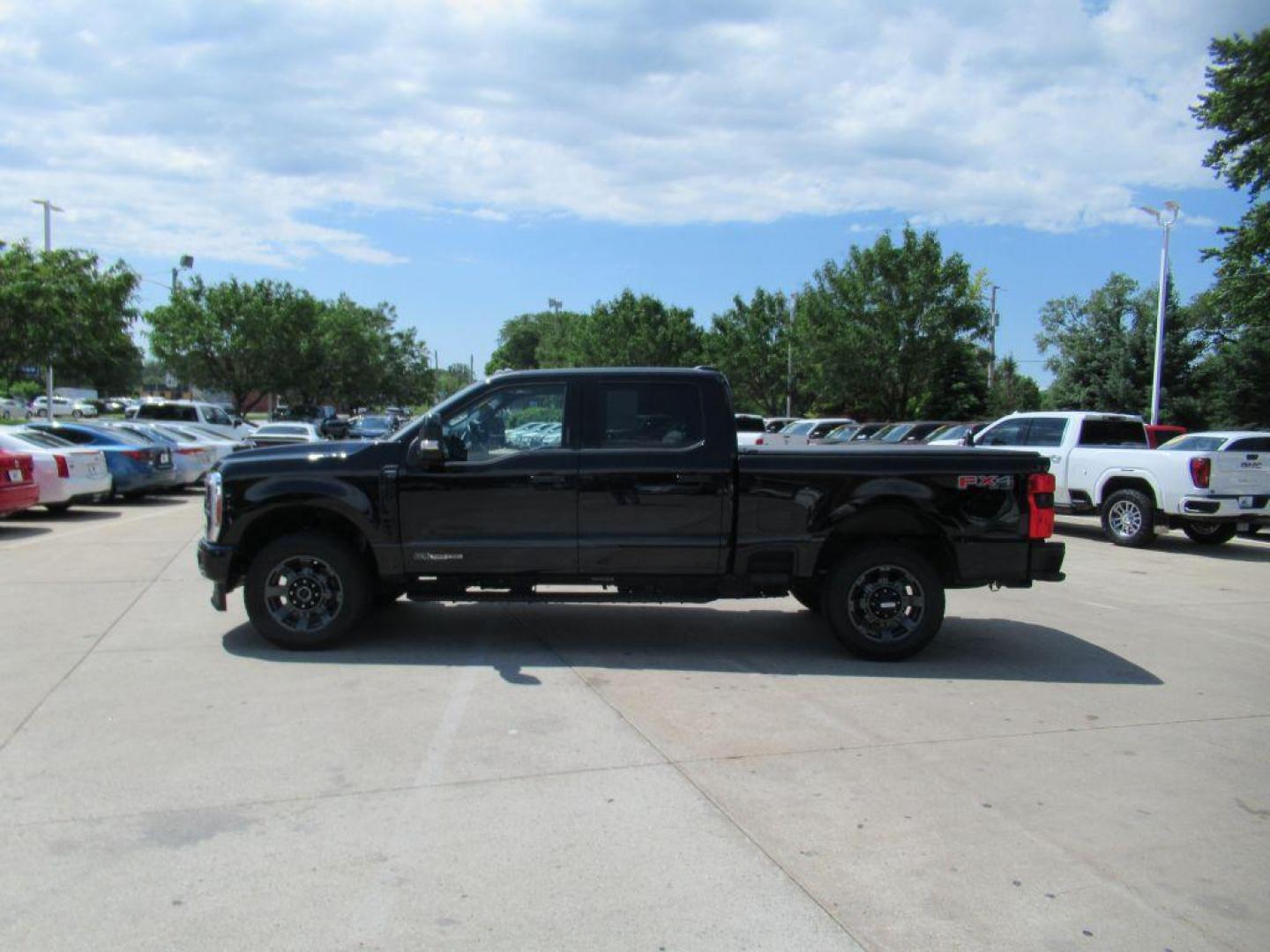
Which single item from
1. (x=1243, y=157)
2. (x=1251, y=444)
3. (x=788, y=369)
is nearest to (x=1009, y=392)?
(x=788, y=369)

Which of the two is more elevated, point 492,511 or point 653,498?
point 653,498

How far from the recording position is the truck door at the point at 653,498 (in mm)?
6855

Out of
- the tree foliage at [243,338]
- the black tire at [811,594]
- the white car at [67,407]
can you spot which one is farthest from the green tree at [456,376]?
the black tire at [811,594]

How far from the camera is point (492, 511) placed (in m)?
6.91

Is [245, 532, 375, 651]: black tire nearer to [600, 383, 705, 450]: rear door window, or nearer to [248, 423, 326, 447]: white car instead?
[600, 383, 705, 450]: rear door window

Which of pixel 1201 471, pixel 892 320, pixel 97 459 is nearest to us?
pixel 1201 471

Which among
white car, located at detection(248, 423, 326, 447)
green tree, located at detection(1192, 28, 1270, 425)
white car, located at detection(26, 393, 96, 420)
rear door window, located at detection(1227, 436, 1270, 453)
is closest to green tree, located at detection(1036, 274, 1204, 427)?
green tree, located at detection(1192, 28, 1270, 425)

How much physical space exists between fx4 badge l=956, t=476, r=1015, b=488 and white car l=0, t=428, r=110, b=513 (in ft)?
42.8

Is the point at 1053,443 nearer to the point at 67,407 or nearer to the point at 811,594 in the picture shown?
the point at 811,594

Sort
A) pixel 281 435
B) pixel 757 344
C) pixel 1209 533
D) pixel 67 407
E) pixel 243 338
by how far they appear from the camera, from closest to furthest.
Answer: pixel 1209 533 < pixel 281 435 < pixel 243 338 < pixel 757 344 < pixel 67 407

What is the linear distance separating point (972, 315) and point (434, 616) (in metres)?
31.1

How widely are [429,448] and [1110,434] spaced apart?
40.4 ft

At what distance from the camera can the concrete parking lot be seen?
3.48 metres

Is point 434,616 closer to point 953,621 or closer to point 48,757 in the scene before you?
point 48,757
